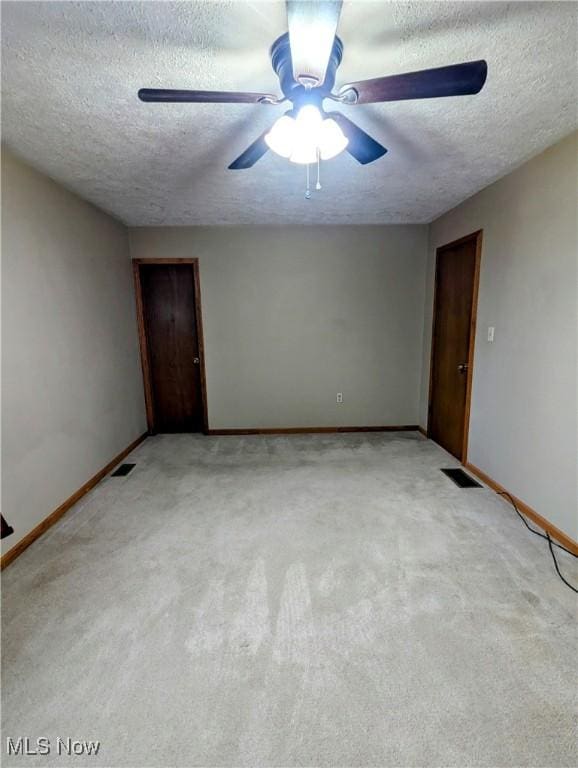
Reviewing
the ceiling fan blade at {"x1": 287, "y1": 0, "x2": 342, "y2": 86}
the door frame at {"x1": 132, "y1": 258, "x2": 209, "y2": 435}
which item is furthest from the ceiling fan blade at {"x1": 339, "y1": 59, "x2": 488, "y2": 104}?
the door frame at {"x1": 132, "y1": 258, "x2": 209, "y2": 435}

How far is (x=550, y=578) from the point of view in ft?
6.23

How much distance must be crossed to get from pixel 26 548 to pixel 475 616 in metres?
2.64

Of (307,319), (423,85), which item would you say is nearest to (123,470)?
(307,319)

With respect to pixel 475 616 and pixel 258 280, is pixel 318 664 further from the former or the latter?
pixel 258 280

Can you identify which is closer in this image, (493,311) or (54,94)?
(54,94)

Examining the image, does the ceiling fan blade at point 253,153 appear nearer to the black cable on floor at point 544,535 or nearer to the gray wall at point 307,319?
the gray wall at point 307,319

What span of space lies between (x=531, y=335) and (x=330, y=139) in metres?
1.90

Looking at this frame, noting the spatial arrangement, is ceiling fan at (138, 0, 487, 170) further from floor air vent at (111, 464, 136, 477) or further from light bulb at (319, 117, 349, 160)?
floor air vent at (111, 464, 136, 477)

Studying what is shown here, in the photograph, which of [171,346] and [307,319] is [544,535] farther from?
[171,346]

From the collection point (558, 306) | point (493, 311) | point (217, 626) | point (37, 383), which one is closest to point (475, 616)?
point (217, 626)

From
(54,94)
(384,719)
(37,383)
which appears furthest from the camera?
(37,383)

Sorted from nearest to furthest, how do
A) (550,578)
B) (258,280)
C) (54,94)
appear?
(54,94) < (550,578) < (258,280)

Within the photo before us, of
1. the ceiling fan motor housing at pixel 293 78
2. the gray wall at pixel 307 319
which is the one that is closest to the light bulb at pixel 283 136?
the ceiling fan motor housing at pixel 293 78

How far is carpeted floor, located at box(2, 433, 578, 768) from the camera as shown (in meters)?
1.21
